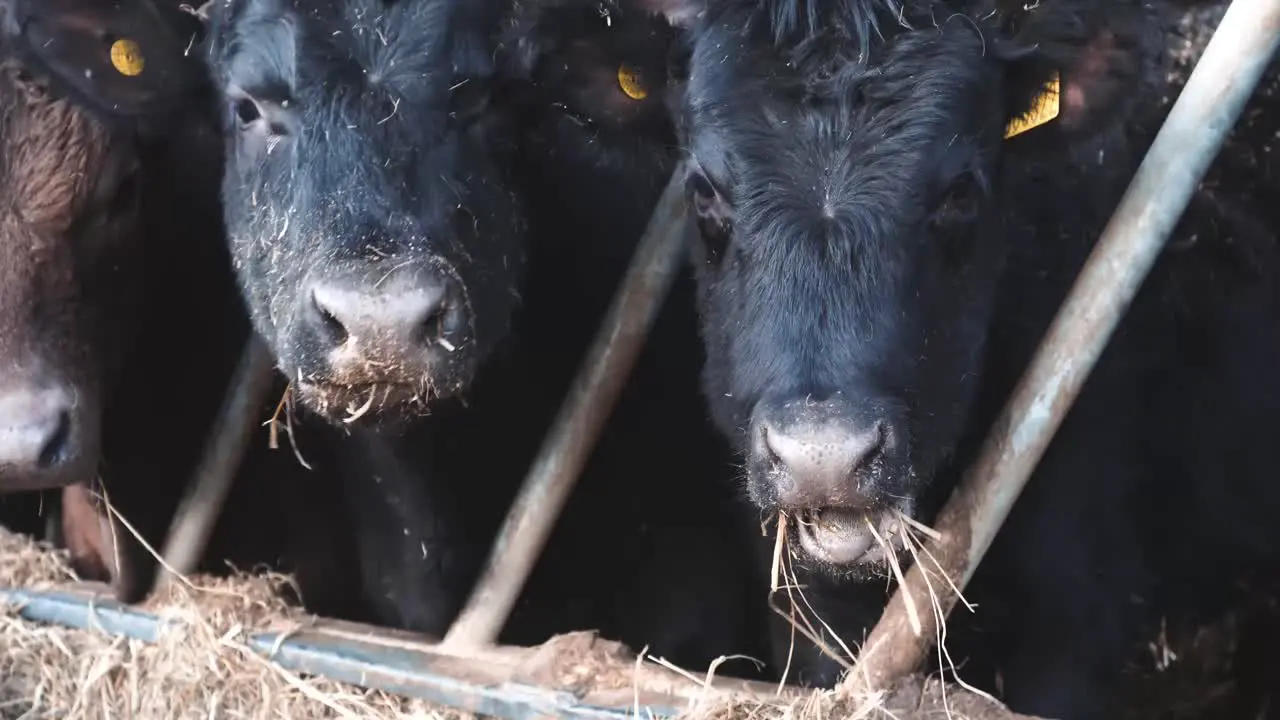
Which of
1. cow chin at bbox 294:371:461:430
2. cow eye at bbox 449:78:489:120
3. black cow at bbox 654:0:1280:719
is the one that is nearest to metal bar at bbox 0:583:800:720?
black cow at bbox 654:0:1280:719

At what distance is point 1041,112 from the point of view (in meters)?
2.77

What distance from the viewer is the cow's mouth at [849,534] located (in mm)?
2357

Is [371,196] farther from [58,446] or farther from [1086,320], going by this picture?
[1086,320]

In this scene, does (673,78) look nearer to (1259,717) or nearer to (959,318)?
(959,318)

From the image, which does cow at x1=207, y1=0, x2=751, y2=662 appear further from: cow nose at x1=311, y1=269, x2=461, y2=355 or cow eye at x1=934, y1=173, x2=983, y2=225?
cow eye at x1=934, y1=173, x2=983, y2=225

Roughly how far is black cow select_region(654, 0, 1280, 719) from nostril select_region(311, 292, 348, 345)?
2.64ft

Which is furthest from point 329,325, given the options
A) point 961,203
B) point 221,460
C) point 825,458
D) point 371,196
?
point 961,203

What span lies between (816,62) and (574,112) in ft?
2.43

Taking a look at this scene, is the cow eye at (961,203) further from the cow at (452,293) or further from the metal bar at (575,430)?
the cow at (452,293)

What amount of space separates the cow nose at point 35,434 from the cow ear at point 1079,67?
233 cm

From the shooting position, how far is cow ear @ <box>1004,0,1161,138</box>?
2668mm

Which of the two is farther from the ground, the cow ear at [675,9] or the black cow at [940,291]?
the cow ear at [675,9]

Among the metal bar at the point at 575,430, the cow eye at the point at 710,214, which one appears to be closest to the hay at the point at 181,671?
the metal bar at the point at 575,430

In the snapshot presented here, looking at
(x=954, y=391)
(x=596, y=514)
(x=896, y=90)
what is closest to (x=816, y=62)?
(x=896, y=90)
